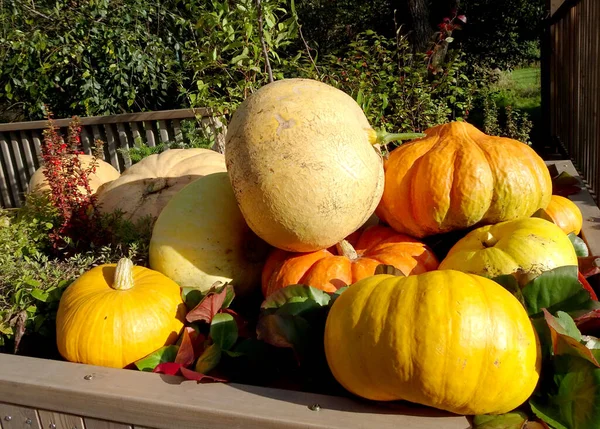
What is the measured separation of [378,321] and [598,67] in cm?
366

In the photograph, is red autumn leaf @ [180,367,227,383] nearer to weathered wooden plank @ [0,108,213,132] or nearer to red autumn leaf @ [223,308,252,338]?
red autumn leaf @ [223,308,252,338]

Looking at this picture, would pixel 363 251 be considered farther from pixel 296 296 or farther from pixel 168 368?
pixel 168 368

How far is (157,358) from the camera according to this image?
1.62m

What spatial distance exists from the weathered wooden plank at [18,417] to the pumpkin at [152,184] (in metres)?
0.99

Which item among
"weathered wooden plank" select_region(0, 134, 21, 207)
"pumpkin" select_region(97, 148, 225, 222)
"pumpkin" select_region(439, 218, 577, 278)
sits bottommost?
"weathered wooden plank" select_region(0, 134, 21, 207)

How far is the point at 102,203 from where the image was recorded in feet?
8.27

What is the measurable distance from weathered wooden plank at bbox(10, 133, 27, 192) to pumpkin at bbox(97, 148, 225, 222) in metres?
5.05

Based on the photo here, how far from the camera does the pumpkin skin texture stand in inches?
65.2

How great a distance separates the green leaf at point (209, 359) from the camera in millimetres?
1495

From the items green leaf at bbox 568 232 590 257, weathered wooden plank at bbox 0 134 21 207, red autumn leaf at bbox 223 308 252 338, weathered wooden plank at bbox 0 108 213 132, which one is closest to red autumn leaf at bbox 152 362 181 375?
red autumn leaf at bbox 223 308 252 338

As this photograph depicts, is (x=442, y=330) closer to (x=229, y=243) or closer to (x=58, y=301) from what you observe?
(x=229, y=243)

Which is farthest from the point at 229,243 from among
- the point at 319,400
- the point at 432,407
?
the point at 432,407

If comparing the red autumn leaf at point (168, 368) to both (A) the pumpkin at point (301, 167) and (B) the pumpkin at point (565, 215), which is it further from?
(B) the pumpkin at point (565, 215)

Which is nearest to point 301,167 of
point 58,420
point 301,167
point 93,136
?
point 301,167
